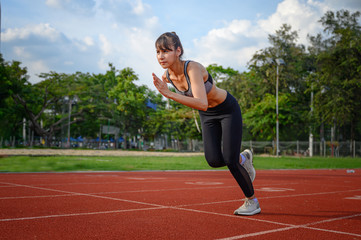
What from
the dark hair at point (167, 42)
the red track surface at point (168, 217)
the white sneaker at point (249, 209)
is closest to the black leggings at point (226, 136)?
the white sneaker at point (249, 209)

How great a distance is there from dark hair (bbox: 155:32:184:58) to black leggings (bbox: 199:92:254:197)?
0.96 meters

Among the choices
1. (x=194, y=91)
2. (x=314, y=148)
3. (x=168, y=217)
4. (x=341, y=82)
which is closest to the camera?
(x=194, y=91)

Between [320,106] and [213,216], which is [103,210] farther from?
[320,106]

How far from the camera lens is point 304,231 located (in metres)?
3.82

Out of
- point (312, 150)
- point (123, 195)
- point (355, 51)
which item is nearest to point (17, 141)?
point (312, 150)

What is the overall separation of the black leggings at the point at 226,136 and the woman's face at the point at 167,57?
34.5 inches

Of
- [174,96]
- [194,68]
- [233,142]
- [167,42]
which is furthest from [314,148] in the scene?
[174,96]

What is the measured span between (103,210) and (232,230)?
79.3 inches

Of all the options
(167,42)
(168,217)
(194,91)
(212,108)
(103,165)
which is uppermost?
(167,42)

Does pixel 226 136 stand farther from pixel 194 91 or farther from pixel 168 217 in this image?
pixel 168 217

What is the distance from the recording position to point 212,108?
4496mm

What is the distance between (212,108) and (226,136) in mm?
378

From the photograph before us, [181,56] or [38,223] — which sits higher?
[181,56]

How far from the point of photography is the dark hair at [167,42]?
391cm
